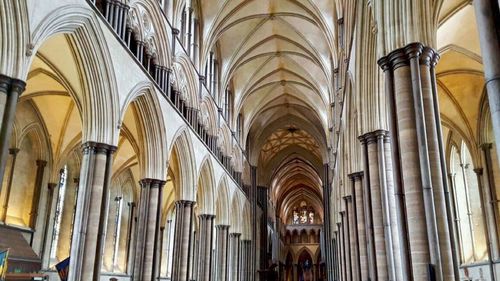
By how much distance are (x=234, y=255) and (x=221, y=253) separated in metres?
2.54

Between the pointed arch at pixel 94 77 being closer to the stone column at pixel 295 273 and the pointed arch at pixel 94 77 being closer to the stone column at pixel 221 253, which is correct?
the stone column at pixel 221 253

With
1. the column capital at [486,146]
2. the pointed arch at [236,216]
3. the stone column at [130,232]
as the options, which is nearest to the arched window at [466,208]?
the column capital at [486,146]

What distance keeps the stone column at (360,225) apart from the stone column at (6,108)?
28.1 ft

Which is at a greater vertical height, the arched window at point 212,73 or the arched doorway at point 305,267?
the arched window at point 212,73

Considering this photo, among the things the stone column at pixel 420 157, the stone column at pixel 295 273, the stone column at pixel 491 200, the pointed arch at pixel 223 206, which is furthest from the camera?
the stone column at pixel 295 273

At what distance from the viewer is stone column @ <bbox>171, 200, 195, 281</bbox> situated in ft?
47.2

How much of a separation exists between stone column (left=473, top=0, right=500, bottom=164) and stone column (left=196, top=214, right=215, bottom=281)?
14.7 meters

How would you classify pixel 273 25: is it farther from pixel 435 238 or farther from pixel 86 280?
pixel 435 238

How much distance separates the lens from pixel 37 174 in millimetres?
14711

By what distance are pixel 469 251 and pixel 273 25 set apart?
12494 mm

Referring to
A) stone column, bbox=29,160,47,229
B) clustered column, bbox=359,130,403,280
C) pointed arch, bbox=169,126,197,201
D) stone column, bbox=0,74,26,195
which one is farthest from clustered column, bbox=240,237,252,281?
stone column, bbox=0,74,26,195

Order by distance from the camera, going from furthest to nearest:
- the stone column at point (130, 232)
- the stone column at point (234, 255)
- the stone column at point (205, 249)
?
the stone column at point (234, 255)
the stone column at point (130, 232)
the stone column at point (205, 249)

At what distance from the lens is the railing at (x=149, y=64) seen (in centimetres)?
1009

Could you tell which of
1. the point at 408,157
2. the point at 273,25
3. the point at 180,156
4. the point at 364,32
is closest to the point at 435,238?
the point at 408,157
